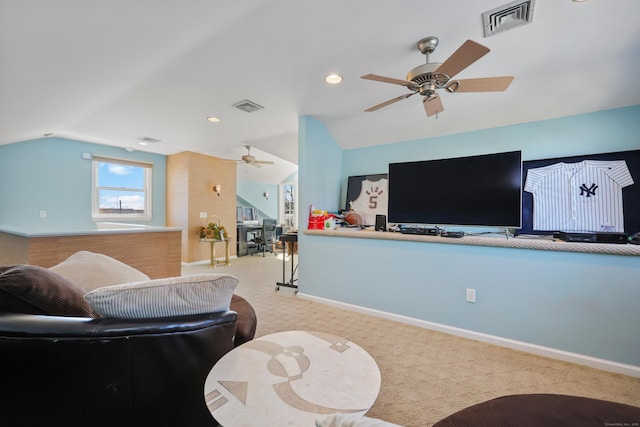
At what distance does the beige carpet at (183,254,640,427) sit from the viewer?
1.64m

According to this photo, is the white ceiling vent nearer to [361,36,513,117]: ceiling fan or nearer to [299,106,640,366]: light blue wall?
[361,36,513,117]: ceiling fan

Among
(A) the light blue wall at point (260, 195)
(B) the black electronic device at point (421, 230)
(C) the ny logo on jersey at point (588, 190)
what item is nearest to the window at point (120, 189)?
(A) the light blue wall at point (260, 195)

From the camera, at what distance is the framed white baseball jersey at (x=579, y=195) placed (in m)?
2.53

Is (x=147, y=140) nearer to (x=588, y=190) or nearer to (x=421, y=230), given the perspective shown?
(x=421, y=230)

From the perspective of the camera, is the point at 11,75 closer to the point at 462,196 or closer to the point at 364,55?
the point at 364,55

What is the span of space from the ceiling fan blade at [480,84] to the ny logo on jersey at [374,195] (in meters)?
1.79

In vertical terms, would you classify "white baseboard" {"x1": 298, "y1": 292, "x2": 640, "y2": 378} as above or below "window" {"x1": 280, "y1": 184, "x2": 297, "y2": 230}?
below

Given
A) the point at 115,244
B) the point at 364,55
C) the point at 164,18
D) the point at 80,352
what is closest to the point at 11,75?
the point at 164,18

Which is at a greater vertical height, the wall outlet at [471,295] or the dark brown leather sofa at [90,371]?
the dark brown leather sofa at [90,371]

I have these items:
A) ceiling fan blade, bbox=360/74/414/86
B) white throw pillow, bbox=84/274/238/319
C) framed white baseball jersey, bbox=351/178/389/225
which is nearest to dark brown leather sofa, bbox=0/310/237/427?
white throw pillow, bbox=84/274/238/319

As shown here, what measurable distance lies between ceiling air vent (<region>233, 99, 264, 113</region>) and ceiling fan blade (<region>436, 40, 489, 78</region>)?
2.12 m

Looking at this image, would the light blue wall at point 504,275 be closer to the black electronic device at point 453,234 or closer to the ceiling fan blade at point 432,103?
the black electronic device at point 453,234

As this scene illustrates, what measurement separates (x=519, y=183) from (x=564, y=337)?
51.7 inches

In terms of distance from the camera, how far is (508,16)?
1.78 m
